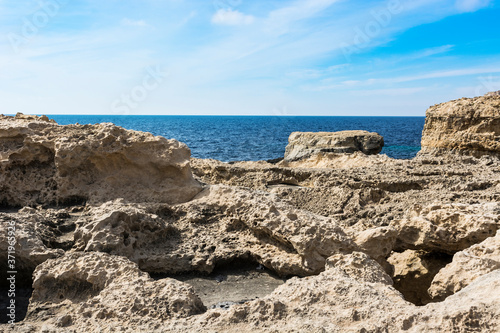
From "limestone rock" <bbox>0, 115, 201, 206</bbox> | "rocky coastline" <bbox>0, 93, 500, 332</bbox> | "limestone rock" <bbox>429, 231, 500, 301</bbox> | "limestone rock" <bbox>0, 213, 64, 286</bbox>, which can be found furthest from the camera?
"limestone rock" <bbox>0, 115, 201, 206</bbox>

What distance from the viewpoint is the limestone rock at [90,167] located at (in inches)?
233

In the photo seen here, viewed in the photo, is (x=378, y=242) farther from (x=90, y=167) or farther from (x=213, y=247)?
(x=90, y=167)

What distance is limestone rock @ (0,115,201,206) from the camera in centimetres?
593

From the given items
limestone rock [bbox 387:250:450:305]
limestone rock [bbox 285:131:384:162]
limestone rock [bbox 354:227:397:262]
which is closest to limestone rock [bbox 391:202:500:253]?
limestone rock [bbox 387:250:450:305]

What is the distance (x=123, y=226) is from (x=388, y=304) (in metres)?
3.19

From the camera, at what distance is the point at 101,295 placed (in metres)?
3.45

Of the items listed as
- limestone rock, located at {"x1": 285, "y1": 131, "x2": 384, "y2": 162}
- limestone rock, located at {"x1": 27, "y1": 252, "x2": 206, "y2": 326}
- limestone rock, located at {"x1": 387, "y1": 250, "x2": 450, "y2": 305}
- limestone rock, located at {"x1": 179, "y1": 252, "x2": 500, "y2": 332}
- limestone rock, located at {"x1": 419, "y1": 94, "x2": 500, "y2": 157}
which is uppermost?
limestone rock, located at {"x1": 419, "y1": 94, "x2": 500, "y2": 157}

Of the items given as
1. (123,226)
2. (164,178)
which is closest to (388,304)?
(123,226)

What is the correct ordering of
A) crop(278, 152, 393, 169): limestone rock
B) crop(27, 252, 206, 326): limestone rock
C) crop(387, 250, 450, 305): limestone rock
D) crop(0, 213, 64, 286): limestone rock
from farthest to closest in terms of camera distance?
1. crop(278, 152, 393, 169): limestone rock
2. crop(387, 250, 450, 305): limestone rock
3. crop(0, 213, 64, 286): limestone rock
4. crop(27, 252, 206, 326): limestone rock

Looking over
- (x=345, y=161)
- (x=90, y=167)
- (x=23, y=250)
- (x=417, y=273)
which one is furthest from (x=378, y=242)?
(x=345, y=161)

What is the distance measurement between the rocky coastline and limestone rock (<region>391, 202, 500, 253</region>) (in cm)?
2

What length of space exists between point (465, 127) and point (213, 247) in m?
12.7

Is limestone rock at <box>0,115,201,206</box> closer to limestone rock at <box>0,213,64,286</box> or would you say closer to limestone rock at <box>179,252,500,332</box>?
limestone rock at <box>0,213,64,286</box>

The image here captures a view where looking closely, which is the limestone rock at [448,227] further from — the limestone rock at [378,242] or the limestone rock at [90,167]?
the limestone rock at [90,167]
